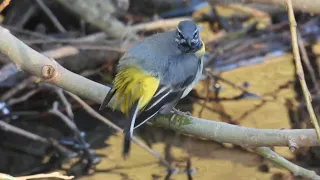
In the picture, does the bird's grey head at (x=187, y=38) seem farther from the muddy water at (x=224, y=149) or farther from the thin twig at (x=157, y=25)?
the thin twig at (x=157, y=25)

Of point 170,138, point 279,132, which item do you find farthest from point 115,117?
point 279,132

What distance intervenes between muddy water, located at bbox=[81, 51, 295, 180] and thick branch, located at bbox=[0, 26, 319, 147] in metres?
1.10

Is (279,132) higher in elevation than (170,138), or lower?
higher

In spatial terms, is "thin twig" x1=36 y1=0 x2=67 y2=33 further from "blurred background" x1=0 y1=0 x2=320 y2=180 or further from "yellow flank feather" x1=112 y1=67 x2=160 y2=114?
"yellow flank feather" x1=112 y1=67 x2=160 y2=114

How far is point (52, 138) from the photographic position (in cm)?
454

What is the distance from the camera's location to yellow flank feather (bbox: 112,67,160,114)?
9.50 feet

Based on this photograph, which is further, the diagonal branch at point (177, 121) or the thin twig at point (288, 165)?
the thin twig at point (288, 165)

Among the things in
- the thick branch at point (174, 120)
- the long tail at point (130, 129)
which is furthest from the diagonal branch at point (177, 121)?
the long tail at point (130, 129)

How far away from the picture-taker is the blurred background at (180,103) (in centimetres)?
420

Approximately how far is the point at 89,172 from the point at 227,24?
2.27m

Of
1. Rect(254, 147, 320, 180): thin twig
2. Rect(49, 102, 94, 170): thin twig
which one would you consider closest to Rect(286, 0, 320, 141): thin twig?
Rect(254, 147, 320, 180): thin twig

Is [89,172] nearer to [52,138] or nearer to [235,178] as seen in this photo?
[52,138]

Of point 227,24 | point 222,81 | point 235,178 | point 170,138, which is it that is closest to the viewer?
point 235,178

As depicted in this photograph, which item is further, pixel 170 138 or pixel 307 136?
pixel 170 138
